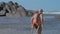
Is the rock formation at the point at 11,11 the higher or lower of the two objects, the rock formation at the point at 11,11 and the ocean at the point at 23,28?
the lower

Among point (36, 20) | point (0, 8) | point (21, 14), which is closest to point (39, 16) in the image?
point (36, 20)

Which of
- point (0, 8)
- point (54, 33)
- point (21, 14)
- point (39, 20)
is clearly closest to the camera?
point (39, 20)

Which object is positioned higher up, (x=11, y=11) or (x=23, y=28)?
(x=23, y=28)

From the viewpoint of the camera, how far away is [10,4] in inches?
3113

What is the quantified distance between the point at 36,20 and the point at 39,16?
1.00ft

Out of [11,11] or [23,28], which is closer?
[23,28]

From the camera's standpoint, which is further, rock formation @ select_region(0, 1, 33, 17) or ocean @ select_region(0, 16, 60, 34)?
rock formation @ select_region(0, 1, 33, 17)

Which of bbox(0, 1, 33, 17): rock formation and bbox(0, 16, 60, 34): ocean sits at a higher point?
bbox(0, 16, 60, 34): ocean

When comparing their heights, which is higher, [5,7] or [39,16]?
[39,16]

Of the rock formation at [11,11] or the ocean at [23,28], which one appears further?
the rock formation at [11,11]

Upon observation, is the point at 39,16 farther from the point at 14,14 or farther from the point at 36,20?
the point at 14,14

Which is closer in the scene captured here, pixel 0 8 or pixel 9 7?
pixel 9 7

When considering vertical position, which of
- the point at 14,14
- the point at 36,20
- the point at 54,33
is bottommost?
the point at 14,14

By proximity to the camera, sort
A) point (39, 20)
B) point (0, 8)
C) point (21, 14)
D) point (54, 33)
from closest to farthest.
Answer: point (39, 20) → point (54, 33) → point (21, 14) → point (0, 8)
